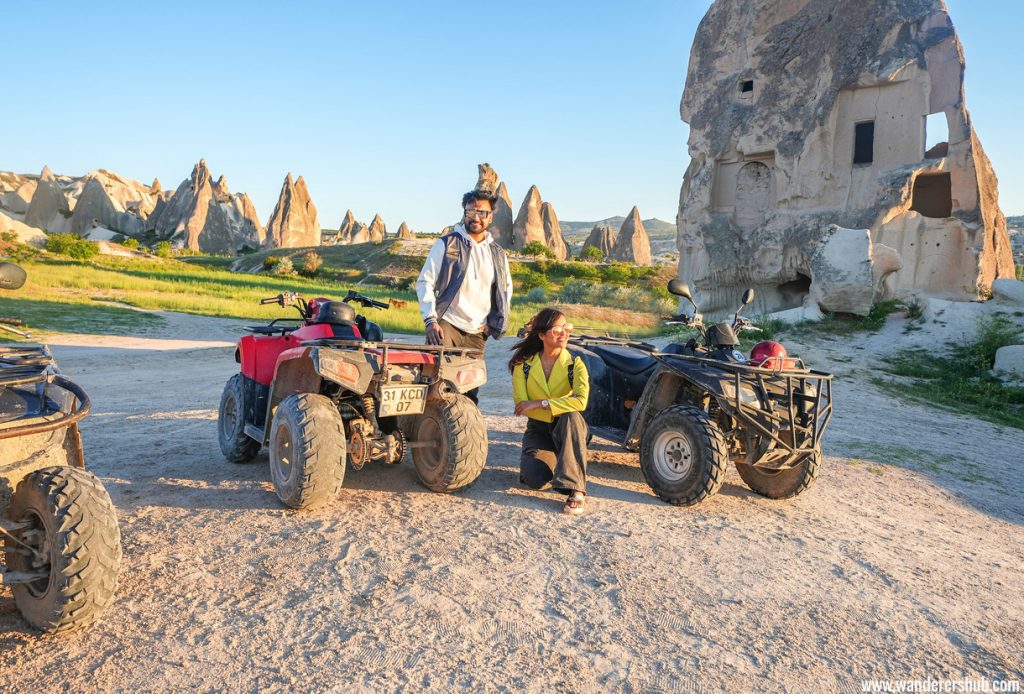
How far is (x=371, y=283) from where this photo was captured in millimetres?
43375

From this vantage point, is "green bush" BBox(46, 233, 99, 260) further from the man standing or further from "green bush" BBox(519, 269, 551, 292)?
the man standing

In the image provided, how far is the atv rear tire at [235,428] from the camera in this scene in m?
5.58

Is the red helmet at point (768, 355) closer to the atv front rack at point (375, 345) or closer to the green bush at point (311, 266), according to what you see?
the atv front rack at point (375, 345)

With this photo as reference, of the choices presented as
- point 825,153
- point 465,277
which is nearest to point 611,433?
point 465,277

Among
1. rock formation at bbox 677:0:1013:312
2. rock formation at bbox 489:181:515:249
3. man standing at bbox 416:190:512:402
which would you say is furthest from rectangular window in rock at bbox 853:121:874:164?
rock formation at bbox 489:181:515:249

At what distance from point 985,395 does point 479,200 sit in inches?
391

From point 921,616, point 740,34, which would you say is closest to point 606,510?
point 921,616

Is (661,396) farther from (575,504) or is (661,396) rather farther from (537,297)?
(537,297)

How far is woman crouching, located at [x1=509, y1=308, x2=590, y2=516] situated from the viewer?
485 cm

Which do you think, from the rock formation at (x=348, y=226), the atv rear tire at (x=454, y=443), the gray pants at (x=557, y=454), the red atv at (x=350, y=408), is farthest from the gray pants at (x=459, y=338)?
the rock formation at (x=348, y=226)

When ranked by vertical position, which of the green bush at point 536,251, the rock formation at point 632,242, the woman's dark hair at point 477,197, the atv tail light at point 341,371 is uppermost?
the rock formation at point 632,242

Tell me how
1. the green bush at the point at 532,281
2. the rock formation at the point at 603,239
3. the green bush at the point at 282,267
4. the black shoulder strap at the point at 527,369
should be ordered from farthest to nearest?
the rock formation at the point at 603,239 → the green bush at the point at 282,267 → the green bush at the point at 532,281 → the black shoulder strap at the point at 527,369

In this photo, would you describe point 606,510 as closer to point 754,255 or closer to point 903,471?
point 903,471

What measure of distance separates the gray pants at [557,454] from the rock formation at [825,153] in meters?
14.2
